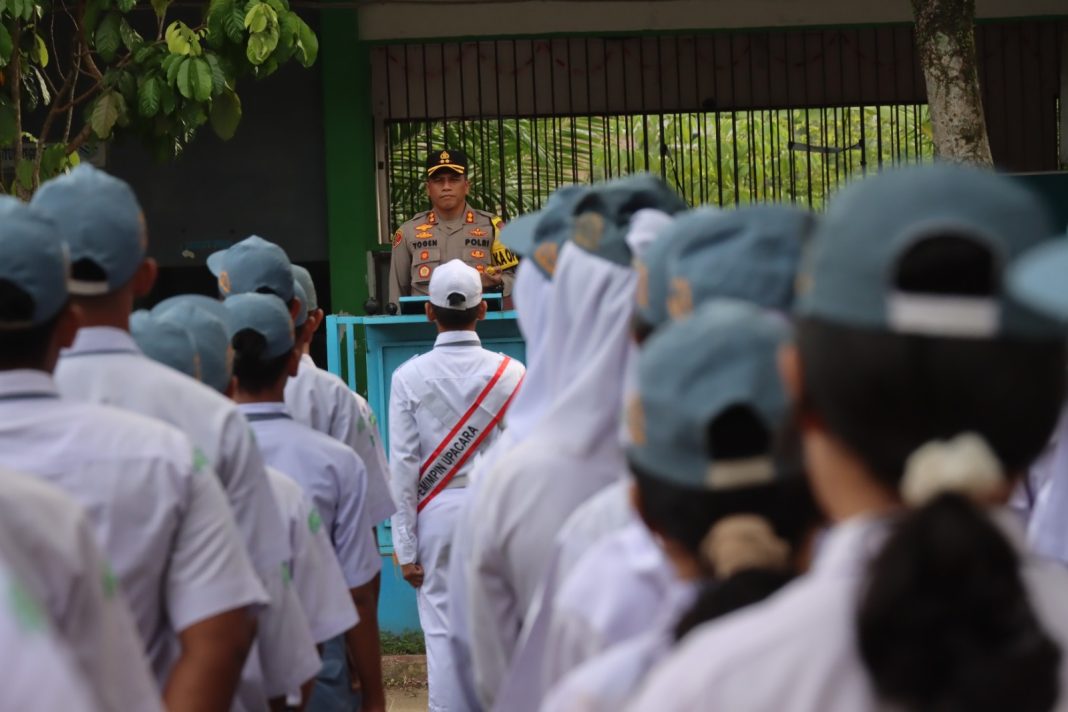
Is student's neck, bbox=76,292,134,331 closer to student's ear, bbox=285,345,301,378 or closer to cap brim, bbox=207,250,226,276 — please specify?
student's ear, bbox=285,345,301,378

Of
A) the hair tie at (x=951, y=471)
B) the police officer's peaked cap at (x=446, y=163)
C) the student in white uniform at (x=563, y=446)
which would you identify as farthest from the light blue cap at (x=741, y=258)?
the police officer's peaked cap at (x=446, y=163)

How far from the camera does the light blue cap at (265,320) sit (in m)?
4.04

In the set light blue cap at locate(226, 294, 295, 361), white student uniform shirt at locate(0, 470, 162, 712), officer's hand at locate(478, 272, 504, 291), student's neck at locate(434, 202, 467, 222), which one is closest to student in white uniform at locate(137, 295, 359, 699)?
light blue cap at locate(226, 294, 295, 361)

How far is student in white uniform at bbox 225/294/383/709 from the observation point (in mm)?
4102

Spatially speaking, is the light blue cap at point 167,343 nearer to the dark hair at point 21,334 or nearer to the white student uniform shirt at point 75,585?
the dark hair at point 21,334

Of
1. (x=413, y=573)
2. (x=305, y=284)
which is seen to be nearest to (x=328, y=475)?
(x=305, y=284)

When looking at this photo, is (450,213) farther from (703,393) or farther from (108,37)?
(703,393)

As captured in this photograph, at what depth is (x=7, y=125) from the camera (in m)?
7.29

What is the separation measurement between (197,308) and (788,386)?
2.26 m

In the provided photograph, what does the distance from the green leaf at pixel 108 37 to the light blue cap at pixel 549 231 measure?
4832 mm

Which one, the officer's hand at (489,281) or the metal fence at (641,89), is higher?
the metal fence at (641,89)

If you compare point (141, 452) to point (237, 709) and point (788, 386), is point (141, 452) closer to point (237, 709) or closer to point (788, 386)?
point (237, 709)

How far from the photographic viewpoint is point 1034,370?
1.42 metres

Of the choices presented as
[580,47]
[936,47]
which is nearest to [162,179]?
[580,47]
